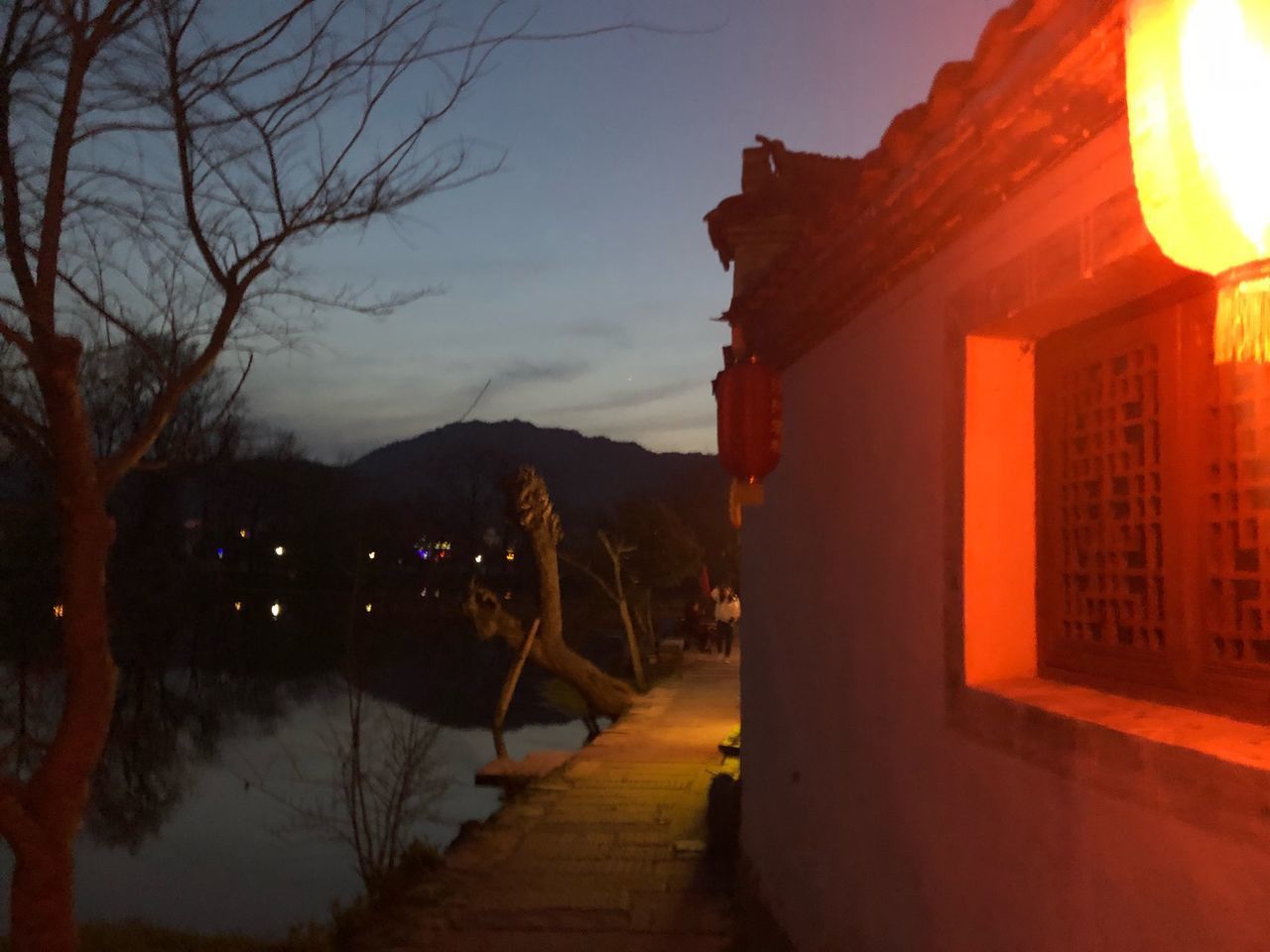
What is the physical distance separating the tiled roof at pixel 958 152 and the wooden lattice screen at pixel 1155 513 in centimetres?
58

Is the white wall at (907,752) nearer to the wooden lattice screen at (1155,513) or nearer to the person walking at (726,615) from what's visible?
A: the wooden lattice screen at (1155,513)

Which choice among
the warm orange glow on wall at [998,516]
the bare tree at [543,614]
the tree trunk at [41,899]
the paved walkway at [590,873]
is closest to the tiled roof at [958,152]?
the warm orange glow on wall at [998,516]

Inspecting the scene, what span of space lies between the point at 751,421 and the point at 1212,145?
13.5 feet

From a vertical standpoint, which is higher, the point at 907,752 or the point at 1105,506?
the point at 1105,506

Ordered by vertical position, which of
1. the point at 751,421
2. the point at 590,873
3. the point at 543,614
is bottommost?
the point at 590,873

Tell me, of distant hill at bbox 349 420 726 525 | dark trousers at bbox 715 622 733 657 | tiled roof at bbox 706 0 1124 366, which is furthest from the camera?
distant hill at bbox 349 420 726 525

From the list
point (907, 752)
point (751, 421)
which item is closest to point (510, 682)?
point (751, 421)

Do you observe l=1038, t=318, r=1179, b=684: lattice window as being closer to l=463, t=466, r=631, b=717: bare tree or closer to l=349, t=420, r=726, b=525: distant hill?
l=349, t=420, r=726, b=525: distant hill

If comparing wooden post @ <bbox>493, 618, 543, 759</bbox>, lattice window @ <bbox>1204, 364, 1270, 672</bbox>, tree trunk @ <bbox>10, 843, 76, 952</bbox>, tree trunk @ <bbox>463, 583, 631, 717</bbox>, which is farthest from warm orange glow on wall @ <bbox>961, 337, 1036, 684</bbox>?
wooden post @ <bbox>493, 618, 543, 759</bbox>

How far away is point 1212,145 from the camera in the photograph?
193 centimetres

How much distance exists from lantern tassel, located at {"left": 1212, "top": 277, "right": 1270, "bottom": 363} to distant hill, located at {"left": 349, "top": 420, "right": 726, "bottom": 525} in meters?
7.56

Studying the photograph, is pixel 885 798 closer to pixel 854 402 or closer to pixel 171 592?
pixel 854 402

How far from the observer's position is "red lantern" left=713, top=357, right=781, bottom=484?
6031mm

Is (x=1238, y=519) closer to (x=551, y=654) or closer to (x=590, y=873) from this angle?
(x=590, y=873)
